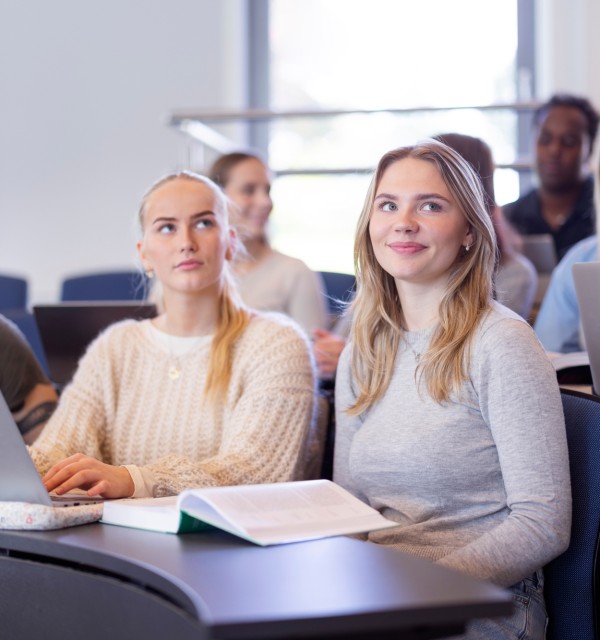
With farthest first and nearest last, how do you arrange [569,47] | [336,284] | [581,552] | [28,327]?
[569,47], [336,284], [28,327], [581,552]

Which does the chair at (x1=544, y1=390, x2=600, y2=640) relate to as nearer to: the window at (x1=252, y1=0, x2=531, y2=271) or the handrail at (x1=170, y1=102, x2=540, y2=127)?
the handrail at (x1=170, y1=102, x2=540, y2=127)

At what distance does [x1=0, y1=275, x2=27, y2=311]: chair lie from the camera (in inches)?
134

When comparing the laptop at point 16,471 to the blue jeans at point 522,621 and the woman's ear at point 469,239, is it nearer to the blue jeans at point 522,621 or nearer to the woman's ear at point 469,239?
the blue jeans at point 522,621

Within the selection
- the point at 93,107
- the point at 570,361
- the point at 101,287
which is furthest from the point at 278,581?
the point at 93,107

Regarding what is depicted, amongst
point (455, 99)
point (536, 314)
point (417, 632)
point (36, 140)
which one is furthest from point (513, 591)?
point (36, 140)

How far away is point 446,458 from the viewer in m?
1.45

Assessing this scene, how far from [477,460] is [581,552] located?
20 cm

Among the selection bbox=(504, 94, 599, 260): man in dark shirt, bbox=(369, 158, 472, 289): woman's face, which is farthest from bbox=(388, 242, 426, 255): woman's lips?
bbox=(504, 94, 599, 260): man in dark shirt

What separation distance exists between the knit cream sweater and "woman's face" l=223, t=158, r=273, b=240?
1.31 meters

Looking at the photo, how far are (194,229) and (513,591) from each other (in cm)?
95

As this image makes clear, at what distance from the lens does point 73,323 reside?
2.33 m

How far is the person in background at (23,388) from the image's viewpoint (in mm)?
2146

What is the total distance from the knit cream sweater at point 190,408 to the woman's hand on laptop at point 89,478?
0.54 ft

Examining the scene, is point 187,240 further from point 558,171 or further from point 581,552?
point 558,171
